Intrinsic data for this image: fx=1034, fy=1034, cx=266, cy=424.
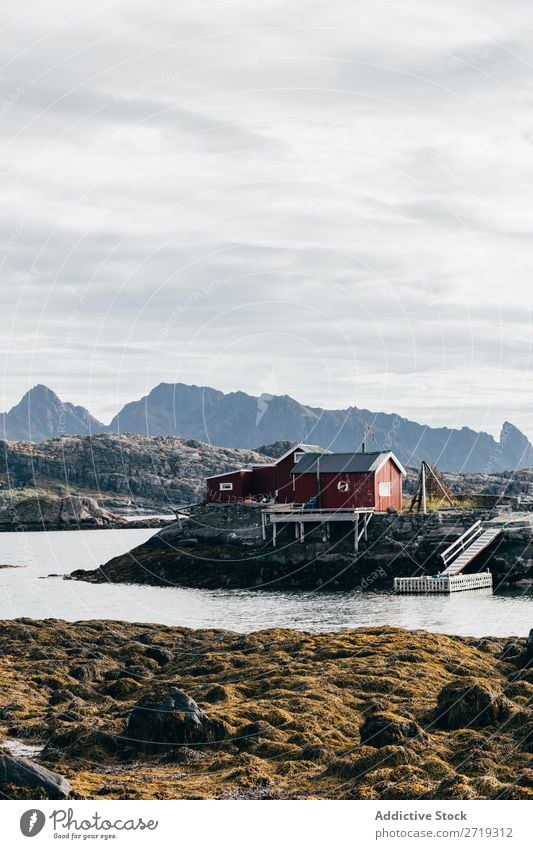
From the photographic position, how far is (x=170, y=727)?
85.1 ft

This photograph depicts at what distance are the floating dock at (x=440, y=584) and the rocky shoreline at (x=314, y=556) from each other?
256 centimetres

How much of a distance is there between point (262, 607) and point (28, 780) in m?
46.7

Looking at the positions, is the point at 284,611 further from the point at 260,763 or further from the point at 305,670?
the point at 260,763

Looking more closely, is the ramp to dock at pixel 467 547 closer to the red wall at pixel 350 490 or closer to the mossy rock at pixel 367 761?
the red wall at pixel 350 490

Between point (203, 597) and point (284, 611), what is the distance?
11429 millimetres

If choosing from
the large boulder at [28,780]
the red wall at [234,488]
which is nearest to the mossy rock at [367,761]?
the large boulder at [28,780]

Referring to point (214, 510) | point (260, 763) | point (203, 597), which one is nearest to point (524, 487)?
point (214, 510)

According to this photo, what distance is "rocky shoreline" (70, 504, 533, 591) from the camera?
249 ft

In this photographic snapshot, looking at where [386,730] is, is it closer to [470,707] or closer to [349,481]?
[470,707]

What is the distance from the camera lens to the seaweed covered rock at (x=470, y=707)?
27.0m

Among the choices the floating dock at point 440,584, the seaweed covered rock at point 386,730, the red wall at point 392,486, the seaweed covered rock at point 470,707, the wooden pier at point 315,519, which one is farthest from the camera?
the red wall at point 392,486

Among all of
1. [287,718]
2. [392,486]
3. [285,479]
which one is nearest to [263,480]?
[285,479]

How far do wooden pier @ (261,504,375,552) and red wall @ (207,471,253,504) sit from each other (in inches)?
466

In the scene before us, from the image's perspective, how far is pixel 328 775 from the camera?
2302 centimetres
